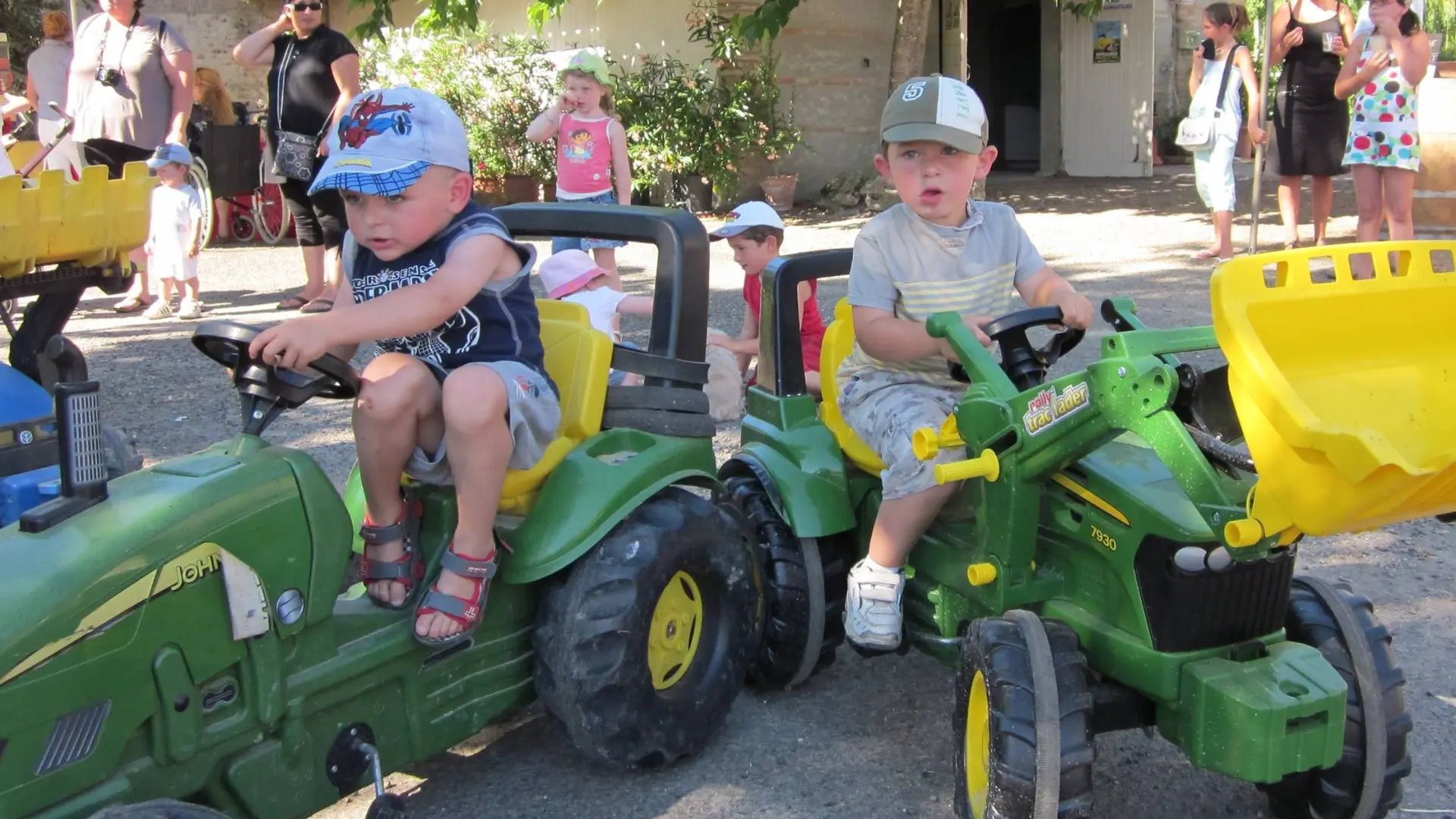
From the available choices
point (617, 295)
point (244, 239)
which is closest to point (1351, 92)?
point (617, 295)

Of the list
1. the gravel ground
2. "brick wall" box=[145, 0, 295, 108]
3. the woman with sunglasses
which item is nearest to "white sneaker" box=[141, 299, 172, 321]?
the woman with sunglasses

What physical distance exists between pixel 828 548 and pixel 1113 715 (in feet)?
3.32

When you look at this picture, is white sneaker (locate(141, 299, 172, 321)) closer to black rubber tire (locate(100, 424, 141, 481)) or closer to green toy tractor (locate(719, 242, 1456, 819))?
black rubber tire (locate(100, 424, 141, 481))

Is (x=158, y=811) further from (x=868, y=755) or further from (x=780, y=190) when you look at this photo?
(x=780, y=190)

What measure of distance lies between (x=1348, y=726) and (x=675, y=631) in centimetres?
143

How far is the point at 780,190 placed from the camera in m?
13.2

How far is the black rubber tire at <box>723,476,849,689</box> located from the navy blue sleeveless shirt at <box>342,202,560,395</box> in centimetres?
86

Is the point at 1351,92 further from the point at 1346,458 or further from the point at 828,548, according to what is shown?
the point at 1346,458

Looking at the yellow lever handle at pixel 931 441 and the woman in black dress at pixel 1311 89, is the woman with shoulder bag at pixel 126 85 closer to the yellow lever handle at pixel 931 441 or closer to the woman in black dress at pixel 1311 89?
the yellow lever handle at pixel 931 441

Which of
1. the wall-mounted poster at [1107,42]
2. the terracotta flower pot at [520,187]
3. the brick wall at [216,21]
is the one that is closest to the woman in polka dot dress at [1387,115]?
the terracotta flower pot at [520,187]

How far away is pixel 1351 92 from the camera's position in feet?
26.9

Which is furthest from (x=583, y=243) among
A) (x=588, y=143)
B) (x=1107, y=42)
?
(x=1107, y=42)

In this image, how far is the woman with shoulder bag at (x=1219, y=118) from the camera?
898 centimetres

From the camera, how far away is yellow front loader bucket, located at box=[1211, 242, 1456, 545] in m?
1.98
